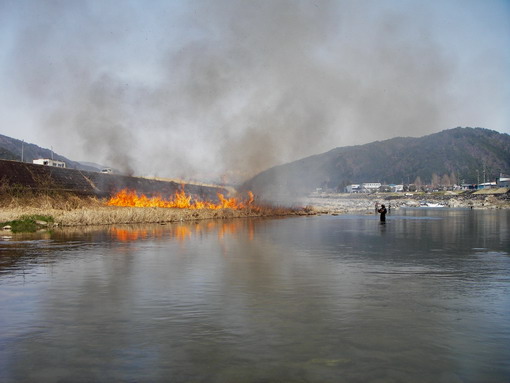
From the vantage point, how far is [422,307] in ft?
36.1

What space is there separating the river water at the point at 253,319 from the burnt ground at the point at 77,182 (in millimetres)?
34863

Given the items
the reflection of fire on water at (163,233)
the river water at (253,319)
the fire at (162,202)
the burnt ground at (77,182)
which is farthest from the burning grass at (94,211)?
the river water at (253,319)

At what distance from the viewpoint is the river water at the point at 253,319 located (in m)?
7.18

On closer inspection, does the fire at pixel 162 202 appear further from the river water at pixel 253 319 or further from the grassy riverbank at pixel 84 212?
the river water at pixel 253 319

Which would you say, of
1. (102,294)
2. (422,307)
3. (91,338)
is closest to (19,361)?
(91,338)

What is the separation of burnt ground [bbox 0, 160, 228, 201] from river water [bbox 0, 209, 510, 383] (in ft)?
114

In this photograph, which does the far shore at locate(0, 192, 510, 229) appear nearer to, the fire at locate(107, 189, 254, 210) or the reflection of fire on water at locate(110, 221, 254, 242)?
the fire at locate(107, 189, 254, 210)

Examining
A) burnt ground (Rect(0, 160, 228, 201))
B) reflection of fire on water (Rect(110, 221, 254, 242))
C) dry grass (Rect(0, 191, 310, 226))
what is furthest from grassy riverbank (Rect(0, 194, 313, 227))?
reflection of fire on water (Rect(110, 221, 254, 242))

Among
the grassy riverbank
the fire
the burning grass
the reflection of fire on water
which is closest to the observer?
the reflection of fire on water

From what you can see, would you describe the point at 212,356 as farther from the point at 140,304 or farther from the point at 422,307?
the point at 422,307

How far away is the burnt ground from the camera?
5059cm

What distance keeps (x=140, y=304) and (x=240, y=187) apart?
211 feet

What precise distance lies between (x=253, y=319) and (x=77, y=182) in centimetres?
5344

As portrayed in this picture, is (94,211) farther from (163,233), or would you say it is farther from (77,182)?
(77,182)
